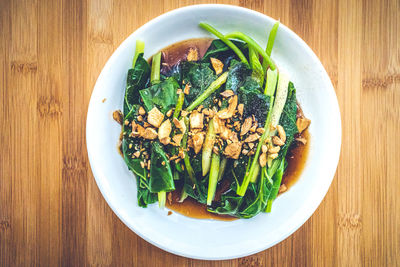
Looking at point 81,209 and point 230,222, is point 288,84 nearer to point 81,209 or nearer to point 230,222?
point 230,222

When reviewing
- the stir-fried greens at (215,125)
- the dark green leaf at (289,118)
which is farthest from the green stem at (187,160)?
the dark green leaf at (289,118)

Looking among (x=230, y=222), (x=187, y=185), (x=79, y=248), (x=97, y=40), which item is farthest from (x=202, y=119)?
(x=79, y=248)

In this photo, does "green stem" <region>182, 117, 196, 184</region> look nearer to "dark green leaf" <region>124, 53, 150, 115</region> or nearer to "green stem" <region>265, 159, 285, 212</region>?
"dark green leaf" <region>124, 53, 150, 115</region>

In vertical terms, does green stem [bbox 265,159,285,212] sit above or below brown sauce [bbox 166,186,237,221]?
above

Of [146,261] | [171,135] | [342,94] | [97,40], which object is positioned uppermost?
[97,40]

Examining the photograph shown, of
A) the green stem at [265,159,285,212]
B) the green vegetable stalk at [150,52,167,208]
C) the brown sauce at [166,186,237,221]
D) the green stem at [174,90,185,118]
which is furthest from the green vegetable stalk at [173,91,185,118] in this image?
the green stem at [265,159,285,212]

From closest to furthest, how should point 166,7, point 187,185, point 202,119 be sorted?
point 202,119 < point 187,185 < point 166,7
